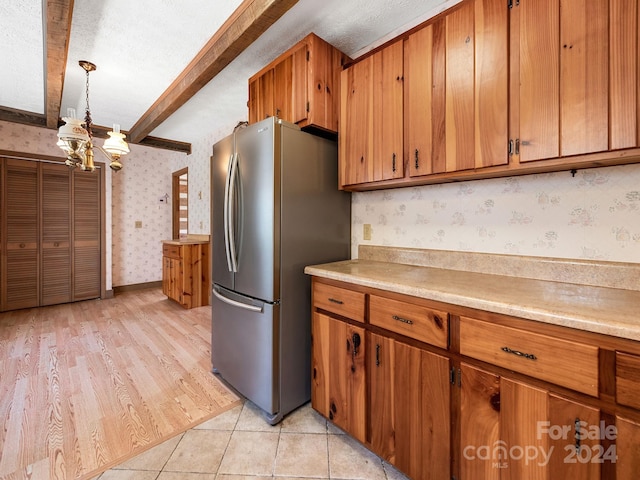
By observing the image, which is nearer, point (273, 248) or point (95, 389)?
point (273, 248)

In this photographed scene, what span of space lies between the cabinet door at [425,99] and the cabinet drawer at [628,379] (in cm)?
97

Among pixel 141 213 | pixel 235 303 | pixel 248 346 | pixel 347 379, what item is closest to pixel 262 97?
pixel 235 303

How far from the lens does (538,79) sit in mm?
1147

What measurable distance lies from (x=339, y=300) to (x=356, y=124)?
3.59 ft

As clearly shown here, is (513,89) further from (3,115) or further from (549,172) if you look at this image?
(3,115)

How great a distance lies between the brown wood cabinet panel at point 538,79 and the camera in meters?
1.11

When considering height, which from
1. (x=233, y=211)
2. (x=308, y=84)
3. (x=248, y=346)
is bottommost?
(x=248, y=346)

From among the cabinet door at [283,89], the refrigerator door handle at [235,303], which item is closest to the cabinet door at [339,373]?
the refrigerator door handle at [235,303]

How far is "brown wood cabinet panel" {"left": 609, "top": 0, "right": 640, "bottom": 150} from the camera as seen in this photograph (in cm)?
97

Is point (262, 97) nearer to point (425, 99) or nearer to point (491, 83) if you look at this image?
point (425, 99)

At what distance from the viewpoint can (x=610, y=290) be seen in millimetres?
1134

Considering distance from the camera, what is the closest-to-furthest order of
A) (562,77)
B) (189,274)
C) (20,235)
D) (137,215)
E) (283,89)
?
1. (562,77)
2. (283,89)
3. (20,235)
4. (189,274)
5. (137,215)

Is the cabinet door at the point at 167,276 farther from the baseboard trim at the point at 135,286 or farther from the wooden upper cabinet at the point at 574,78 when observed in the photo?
the wooden upper cabinet at the point at 574,78

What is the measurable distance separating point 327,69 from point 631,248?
1870mm
